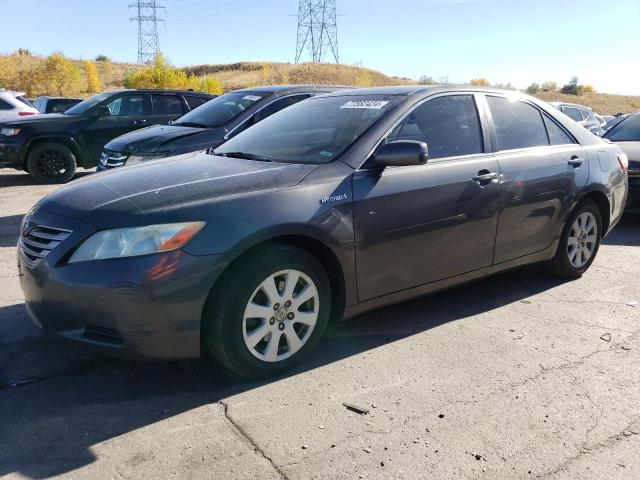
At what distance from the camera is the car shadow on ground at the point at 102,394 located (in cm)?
259

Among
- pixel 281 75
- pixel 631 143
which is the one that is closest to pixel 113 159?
pixel 631 143

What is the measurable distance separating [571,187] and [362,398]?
2808 millimetres

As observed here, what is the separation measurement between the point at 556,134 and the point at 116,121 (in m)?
8.34

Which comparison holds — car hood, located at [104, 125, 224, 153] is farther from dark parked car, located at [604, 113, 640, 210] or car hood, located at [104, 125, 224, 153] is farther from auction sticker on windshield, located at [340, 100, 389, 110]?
dark parked car, located at [604, 113, 640, 210]

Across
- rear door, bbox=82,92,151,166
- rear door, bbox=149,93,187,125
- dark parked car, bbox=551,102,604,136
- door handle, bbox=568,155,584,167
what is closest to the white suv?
rear door, bbox=82,92,151,166

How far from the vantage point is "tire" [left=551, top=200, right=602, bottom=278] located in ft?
16.3

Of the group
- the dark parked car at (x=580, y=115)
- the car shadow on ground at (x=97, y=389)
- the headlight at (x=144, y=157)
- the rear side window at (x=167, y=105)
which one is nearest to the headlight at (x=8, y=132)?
the rear side window at (x=167, y=105)

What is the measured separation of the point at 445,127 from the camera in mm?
4129

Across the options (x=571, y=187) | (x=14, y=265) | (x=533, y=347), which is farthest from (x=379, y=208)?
(x=14, y=265)

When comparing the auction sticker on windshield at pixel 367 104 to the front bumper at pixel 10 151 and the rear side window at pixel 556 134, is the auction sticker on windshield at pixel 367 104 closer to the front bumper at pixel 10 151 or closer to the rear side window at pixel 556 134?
the rear side window at pixel 556 134

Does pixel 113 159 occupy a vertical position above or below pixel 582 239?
above

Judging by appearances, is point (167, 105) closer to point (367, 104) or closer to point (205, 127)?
point (205, 127)

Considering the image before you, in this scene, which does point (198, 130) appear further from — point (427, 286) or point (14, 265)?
Answer: point (427, 286)

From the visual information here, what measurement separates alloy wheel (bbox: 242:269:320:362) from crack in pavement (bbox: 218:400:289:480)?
356 mm
